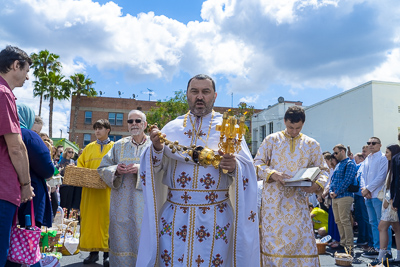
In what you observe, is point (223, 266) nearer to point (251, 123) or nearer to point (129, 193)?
point (129, 193)

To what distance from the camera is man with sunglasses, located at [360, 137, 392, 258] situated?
7.97 metres

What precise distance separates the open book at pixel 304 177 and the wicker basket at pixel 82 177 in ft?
9.37

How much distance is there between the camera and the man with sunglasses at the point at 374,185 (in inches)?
314

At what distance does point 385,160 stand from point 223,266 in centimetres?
620

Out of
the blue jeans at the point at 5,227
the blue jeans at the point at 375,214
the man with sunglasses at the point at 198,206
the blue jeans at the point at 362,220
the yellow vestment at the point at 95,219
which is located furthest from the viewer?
the blue jeans at the point at 362,220

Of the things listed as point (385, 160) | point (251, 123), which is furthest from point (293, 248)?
point (251, 123)

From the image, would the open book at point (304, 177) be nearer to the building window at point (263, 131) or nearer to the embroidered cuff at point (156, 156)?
the embroidered cuff at point (156, 156)

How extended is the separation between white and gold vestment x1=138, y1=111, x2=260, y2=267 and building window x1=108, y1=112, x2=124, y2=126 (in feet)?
140

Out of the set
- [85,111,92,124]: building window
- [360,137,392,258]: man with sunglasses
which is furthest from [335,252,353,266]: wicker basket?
[85,111,92,124]: building window

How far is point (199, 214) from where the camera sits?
3.25m

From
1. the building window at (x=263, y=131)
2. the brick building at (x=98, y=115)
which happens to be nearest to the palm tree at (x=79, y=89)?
the brick building at (x=98, y=115)

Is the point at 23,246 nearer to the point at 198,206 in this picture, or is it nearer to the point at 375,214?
the point at 198,206

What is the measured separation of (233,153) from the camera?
3.18 m

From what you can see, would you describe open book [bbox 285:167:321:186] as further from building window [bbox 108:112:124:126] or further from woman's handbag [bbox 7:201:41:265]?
building window [bbox 108:112:124:126]
